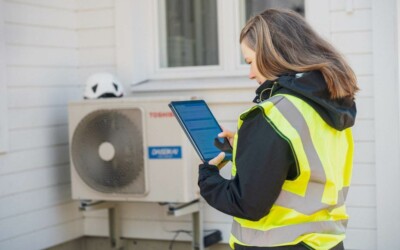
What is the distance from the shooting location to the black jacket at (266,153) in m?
2.33

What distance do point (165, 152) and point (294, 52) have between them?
2571 mm

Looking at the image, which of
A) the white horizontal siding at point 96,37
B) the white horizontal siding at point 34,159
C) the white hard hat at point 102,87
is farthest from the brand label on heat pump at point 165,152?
the white horizontal siding at point 96,37

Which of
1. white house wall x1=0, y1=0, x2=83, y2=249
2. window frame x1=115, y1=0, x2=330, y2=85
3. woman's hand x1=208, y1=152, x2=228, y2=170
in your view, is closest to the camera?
woman's hand x1=208, y1=152, x2=228, y2=170

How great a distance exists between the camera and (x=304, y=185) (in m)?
2.39

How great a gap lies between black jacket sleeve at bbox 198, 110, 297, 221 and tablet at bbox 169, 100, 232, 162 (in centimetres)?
29

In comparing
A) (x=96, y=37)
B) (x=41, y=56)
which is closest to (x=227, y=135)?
(x=41, y=56)

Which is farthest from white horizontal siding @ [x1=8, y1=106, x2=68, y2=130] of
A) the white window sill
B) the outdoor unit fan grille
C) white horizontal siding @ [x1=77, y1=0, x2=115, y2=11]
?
white horizontal siding @ [x1=77, y1=0, x2=115, y2=11]

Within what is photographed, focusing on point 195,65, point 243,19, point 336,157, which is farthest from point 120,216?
point 336,157

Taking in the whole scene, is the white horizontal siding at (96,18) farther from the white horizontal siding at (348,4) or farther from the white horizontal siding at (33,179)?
the white horizontal siding at (348,4)

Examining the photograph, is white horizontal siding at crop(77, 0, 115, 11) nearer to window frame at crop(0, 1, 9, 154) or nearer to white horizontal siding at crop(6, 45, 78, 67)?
white horizontal siding at crop(6, 45, 78, 67)

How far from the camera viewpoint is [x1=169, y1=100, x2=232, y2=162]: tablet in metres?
2.71

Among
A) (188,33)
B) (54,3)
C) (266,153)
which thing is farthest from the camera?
(188,33)

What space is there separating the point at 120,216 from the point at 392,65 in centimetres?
232

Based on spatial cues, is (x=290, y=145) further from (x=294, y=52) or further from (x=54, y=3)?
(x=54, y=3)
